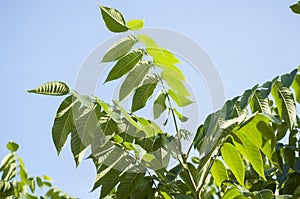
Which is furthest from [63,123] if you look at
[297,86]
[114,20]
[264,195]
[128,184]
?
[297,86]

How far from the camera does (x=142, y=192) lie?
Answer: 150cm

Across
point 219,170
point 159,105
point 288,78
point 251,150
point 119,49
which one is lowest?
point 219,170

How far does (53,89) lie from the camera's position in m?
1.36

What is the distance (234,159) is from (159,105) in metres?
0.37

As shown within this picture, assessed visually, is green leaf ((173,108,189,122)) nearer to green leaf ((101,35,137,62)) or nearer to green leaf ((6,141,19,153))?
green leaf ((101,35,137,62))

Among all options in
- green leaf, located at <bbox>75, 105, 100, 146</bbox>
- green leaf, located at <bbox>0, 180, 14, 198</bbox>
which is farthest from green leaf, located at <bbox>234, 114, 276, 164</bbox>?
green leaf, located at <bbox>0, 180, 14, 198</bbox>

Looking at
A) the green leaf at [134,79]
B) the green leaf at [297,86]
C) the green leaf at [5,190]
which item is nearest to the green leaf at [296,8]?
the green leaf at [297,86]

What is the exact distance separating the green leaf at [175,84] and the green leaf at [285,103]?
0.33 m

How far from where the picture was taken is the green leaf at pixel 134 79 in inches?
59.8

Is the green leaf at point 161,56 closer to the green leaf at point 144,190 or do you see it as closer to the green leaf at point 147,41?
the green leaf at point 147,41

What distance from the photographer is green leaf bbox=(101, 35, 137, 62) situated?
1.54 metres

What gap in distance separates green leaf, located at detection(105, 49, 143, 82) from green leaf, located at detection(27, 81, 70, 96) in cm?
19

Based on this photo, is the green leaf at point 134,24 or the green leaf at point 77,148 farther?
the green leaf at point 134,24

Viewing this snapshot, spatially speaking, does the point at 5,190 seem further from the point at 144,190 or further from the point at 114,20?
the point at 114,20
